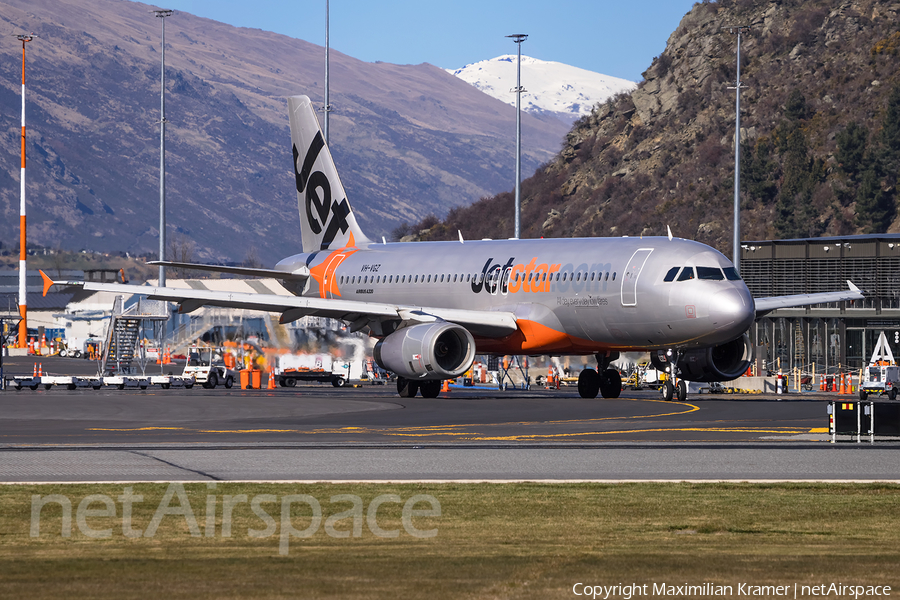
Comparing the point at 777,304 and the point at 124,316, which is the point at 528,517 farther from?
→ the point at 124,316

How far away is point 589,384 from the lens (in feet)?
137

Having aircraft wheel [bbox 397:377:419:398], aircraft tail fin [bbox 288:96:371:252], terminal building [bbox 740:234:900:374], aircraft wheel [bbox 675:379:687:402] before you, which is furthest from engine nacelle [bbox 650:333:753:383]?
terminal building [bbox 740:234:900:374]

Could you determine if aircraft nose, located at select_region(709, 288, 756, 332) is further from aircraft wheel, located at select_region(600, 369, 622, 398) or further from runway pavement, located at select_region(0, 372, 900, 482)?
aircraft wheel, located at select_region(600, 369, 622, 398)

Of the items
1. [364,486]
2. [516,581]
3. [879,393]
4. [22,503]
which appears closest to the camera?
[516,581]

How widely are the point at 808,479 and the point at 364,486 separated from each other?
6161mm

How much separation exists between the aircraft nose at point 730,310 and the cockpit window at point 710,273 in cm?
68

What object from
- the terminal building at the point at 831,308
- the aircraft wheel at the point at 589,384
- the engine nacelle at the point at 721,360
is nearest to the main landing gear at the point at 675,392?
the engine nacelle at the point at 721,360

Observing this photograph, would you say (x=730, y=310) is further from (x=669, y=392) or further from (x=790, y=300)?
(x=790, y=300)

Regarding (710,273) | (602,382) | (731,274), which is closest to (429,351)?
(602,382)

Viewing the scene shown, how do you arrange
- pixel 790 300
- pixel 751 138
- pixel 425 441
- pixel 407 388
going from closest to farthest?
pixel 425 441
pixel 407 388
pixel 790 300
pixel 751 138

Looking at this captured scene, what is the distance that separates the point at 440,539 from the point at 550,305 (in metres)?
27.1

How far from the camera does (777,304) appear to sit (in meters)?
41.1

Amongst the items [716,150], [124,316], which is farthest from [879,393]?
[716,150]

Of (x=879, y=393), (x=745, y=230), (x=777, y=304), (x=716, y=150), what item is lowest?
(x=879, y=393)
